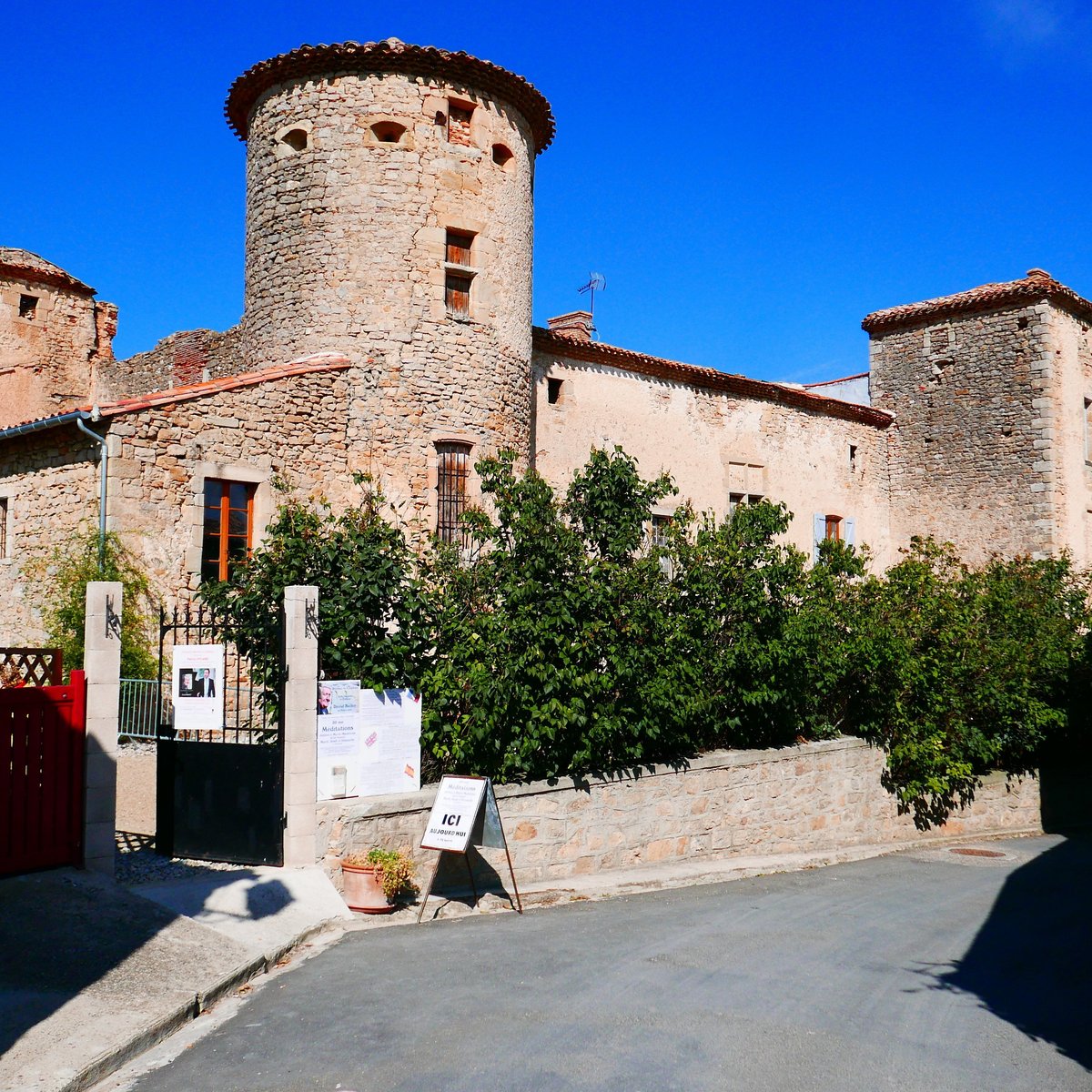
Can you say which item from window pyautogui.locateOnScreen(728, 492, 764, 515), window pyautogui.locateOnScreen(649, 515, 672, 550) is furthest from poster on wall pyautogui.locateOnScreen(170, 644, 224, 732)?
window pyautogui.locateOnScreen(728, 492, 764, 515)

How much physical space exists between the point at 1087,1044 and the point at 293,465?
12.1m

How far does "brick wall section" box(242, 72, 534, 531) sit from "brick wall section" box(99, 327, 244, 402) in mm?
1165

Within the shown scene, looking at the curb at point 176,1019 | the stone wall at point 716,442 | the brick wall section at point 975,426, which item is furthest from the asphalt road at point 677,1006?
the brick wall section at point 975,426

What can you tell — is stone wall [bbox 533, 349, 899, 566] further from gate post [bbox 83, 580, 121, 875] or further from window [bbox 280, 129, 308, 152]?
gate post [bbox 83, 580, 121, 875]

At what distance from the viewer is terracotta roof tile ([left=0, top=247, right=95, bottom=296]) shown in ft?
73.3

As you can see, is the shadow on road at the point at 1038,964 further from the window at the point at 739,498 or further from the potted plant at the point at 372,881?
the window at the point at 739,498

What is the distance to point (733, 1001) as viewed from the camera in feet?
24.0

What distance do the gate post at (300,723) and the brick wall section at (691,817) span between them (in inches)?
8.2

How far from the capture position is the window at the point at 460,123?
56.9 ft

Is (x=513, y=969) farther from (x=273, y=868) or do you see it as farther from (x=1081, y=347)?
(x=1081, y=347)

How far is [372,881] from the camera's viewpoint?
9.54 m

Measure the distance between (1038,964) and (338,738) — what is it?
628cm

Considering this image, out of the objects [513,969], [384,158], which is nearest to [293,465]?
[384,158]

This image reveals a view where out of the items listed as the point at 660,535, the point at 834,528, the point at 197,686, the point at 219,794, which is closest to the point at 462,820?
the point at 219,794
